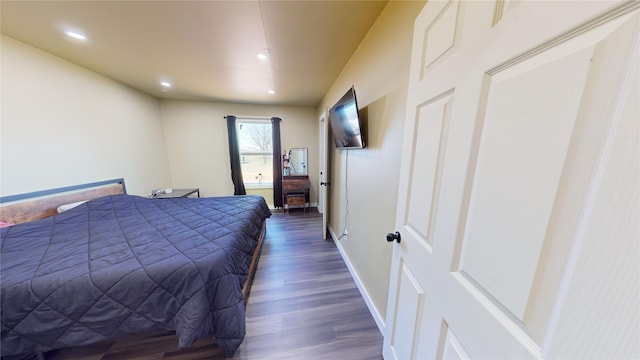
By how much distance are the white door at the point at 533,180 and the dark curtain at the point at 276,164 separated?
3704mm

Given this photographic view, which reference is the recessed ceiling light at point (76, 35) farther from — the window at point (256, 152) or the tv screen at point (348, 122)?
the window at point (256, 152)

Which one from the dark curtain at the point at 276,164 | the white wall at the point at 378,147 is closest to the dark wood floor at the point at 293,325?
the white wall at the point at 378,147

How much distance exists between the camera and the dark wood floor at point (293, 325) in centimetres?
137

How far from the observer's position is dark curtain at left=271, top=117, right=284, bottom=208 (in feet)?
13.8

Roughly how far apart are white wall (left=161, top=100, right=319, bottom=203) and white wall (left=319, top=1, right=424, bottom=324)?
2.20 m

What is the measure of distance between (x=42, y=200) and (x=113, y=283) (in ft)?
5.75

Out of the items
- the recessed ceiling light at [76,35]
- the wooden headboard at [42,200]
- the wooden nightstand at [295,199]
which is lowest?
the wooden nightstand at [295,199]

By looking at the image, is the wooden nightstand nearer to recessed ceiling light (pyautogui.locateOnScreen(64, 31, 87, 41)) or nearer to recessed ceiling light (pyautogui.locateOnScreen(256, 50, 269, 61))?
recessed ceiling light (pyautogui.locateOnScreen(256, 50, 269, 61))

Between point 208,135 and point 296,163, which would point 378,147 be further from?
point 208,135

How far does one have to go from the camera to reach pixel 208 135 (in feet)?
13.3

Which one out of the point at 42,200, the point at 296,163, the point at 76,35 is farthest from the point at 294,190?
the point at 76,35

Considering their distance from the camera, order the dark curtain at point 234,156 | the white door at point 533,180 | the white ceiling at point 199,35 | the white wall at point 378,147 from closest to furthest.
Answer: the white door at point 533,180, the white wall at point 378,147, the white ceiling at point 199,35, the dark curtain at point 234,156

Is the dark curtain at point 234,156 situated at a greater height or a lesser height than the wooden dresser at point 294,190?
greater

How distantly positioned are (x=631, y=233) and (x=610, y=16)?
35 centimetres
